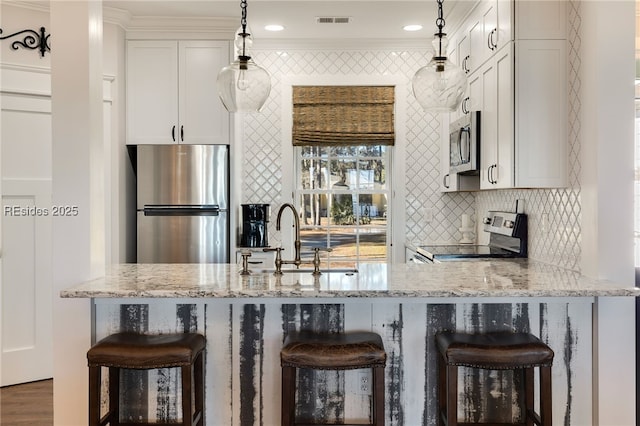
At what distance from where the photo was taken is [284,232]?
4.44m

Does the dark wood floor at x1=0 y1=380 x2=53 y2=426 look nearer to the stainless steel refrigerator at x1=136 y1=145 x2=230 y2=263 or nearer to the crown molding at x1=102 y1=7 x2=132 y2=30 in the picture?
the stainless steel refrigerator at x1=136 y1=145 x2=230 y2=263

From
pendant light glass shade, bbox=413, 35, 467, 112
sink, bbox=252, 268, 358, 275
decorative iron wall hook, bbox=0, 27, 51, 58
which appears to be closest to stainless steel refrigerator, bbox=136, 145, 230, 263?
decorative iron wall hook, bbox=0, 27, 51, 58

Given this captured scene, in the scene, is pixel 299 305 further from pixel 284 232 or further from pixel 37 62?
pixel 37 62

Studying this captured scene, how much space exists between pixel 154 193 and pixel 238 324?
2.11m

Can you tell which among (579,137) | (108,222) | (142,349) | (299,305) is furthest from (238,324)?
(108,222)

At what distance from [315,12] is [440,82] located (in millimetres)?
1954

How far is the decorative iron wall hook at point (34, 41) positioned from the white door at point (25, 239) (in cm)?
37

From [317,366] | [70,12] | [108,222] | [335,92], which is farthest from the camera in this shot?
[335,92]

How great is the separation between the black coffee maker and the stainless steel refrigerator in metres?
0.25

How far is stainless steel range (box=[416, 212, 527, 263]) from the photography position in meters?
3.23

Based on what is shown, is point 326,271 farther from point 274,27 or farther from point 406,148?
point 274,27

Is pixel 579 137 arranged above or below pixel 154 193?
above

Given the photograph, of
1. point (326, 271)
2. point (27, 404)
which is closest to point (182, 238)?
point (27, 404)

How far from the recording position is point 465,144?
349cm
